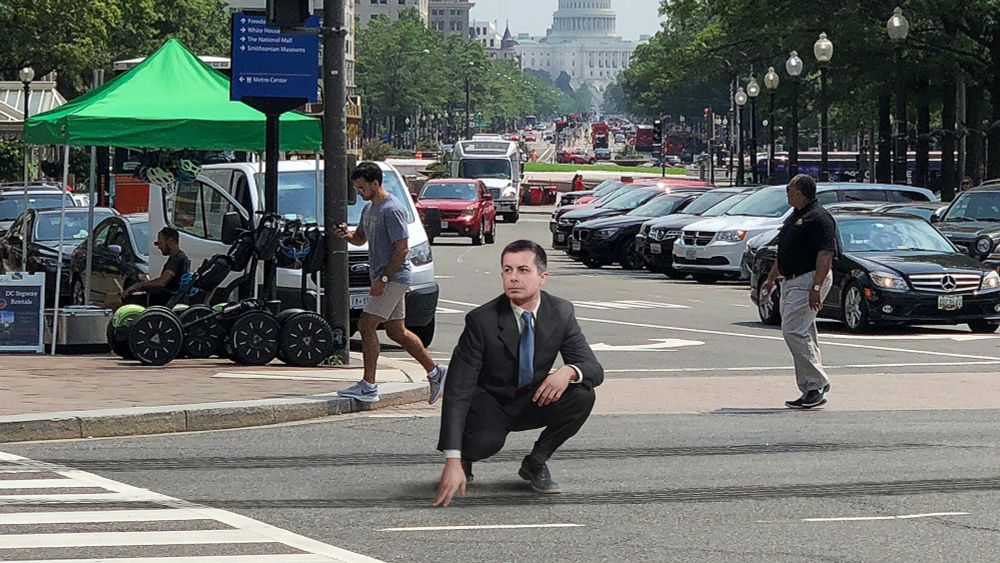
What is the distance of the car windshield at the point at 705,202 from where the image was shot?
3800 cm

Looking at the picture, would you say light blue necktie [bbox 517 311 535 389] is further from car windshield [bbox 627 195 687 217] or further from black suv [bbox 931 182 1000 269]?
car windshield [bbox 627 195 687 217]

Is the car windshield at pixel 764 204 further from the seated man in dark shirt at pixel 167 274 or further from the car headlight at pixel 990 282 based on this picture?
the seated man in dark shirt at pixel 167 274

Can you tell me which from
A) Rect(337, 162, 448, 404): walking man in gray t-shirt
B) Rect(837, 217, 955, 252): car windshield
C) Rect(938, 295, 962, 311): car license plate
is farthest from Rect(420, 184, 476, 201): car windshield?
Rect(337, 162, 448, 404): walking man in gray t-shirt

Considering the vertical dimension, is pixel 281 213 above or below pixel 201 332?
above

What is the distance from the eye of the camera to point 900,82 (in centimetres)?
4594

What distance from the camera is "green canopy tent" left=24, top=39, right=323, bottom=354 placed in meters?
17.6

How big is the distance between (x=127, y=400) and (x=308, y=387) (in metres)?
1.64

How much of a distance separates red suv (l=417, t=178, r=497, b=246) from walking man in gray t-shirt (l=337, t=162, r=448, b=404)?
36.0m

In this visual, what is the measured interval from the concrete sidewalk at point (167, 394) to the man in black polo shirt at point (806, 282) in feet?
9.78

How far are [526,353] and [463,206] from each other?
140 ft

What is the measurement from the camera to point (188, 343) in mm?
17156

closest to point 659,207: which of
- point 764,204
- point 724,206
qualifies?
point 724,206

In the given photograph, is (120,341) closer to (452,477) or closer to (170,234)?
(170,234)

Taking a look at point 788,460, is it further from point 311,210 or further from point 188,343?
point 311,210
